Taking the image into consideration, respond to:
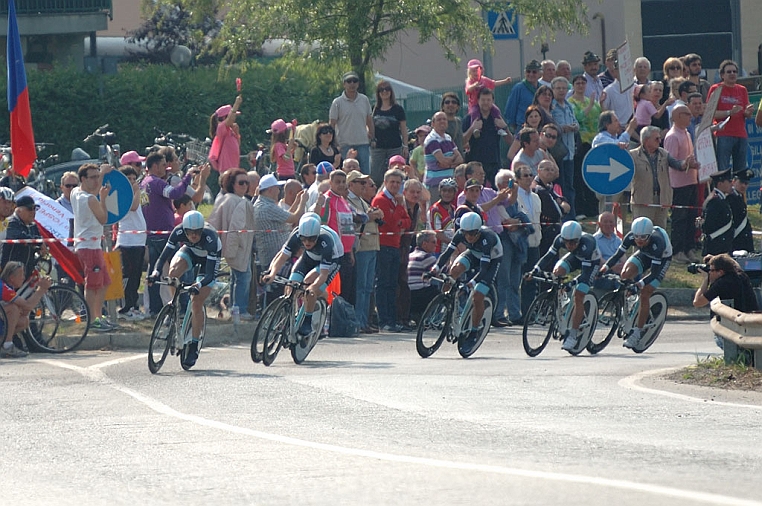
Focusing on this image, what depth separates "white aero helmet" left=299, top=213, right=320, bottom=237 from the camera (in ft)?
54.7

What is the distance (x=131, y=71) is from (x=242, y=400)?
2284 centimetres

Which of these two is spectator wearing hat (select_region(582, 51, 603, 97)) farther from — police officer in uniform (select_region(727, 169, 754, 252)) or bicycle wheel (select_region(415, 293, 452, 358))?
bicycle wheel (select_region(415, 293, 452, 358))

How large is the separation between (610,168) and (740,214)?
178cm

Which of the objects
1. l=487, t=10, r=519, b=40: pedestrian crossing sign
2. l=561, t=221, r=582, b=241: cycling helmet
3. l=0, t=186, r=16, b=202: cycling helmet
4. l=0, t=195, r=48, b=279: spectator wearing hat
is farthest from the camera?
l=487, t=10, r=519, b=40: pedestrian crossing sign

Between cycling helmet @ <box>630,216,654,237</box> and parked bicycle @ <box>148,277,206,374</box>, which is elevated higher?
cycling helmet @ <box>630,216,654,237</box>

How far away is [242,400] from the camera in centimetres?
1309

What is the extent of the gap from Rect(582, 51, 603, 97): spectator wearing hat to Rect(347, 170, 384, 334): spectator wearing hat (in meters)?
5.54

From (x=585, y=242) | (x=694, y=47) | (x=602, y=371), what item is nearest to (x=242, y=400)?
A: (x=602, y=371)

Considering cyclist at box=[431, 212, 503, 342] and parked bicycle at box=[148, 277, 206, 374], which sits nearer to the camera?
parked bicycle at box=[148, 277, 206, 374]

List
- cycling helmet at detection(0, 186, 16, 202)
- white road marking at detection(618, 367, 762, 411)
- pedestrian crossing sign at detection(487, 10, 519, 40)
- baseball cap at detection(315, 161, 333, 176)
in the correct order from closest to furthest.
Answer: white road marking at detection(618, 367, 762, 411) → cycling helmet at detection(0, 186, 16, 202) → baseball cap at detection(315, 161, 333, 176) → pedestrian crossing sign at detection(487, 10, 519, 40)

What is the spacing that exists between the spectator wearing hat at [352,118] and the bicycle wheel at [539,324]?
18.7 feet

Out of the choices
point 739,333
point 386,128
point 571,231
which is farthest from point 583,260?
point 386,128

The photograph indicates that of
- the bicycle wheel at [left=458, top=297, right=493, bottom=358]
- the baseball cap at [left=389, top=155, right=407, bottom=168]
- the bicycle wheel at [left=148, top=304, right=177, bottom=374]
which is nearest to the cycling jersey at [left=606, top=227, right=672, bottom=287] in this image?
the bicycle wheel at [left=458, top=297, right=493, bottom=358]

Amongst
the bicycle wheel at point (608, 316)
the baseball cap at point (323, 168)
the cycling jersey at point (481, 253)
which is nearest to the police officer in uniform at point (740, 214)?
the bicycle wheel at point (608, 316)
